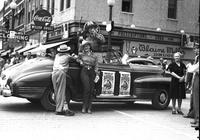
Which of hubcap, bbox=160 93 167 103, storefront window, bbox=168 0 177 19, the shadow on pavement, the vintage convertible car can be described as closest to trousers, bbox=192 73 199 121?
the vintage convertible car

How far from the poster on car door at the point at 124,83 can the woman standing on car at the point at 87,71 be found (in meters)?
0.96

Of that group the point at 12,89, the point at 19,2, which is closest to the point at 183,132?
the point at 12,89

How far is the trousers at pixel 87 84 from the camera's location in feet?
30.3

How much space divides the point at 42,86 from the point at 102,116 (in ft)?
5.14

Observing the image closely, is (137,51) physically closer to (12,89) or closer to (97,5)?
(97,5)

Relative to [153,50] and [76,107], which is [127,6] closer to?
[153,50]

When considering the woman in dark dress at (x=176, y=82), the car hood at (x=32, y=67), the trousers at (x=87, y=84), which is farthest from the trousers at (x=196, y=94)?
the woman in dark dress at (x=176, y=82)

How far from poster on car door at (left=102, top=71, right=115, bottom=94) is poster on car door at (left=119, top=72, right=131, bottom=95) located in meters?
0.27

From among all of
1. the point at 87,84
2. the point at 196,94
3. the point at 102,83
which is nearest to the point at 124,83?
the point at 102,83

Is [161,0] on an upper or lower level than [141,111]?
upper

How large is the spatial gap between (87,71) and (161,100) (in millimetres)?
2791

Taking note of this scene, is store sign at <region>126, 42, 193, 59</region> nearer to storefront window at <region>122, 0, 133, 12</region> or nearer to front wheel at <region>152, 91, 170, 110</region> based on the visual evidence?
storefront window at <region>122, 0, 133, 12</region>

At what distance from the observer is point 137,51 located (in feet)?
86.8

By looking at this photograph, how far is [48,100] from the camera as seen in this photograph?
30.5 feet
